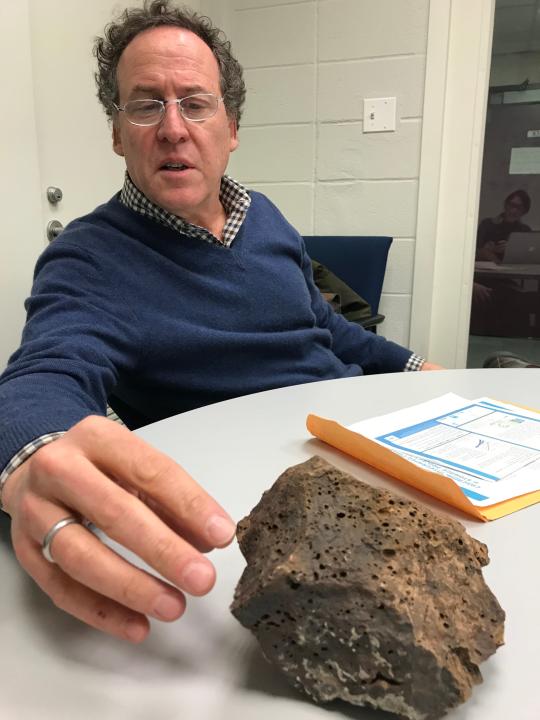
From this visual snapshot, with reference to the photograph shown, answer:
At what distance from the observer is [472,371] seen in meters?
1.11

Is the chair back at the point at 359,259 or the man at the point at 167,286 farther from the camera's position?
the chair back at the point at 359,259

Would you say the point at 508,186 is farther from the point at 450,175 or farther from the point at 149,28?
the point at 149,28

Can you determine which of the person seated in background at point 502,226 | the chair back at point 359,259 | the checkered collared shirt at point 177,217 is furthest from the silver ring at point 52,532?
the person seated in background at point 502,226

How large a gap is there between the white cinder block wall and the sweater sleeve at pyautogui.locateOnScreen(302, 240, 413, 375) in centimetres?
98

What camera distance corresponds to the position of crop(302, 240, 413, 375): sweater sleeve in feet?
4.83

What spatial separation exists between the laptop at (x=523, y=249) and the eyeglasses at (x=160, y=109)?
2.00 m

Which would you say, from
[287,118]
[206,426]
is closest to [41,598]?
[206,426]

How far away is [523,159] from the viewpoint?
8.48 feet

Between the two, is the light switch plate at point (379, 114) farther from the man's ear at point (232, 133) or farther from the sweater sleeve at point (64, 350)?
the sweater sleeve at point (64, 350)

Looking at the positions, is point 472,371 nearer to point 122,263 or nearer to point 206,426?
point 206,426

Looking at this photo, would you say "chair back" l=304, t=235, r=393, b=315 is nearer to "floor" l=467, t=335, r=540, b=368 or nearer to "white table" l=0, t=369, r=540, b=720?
"floor" l=467, t=335, r=540, b=368

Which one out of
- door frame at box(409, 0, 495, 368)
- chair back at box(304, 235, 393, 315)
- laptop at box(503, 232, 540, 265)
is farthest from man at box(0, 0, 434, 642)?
laptop at box(503, 232, 540, 265)

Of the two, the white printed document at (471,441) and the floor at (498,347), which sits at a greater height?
the white printed document at (471,441)

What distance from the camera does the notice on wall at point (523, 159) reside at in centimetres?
258
